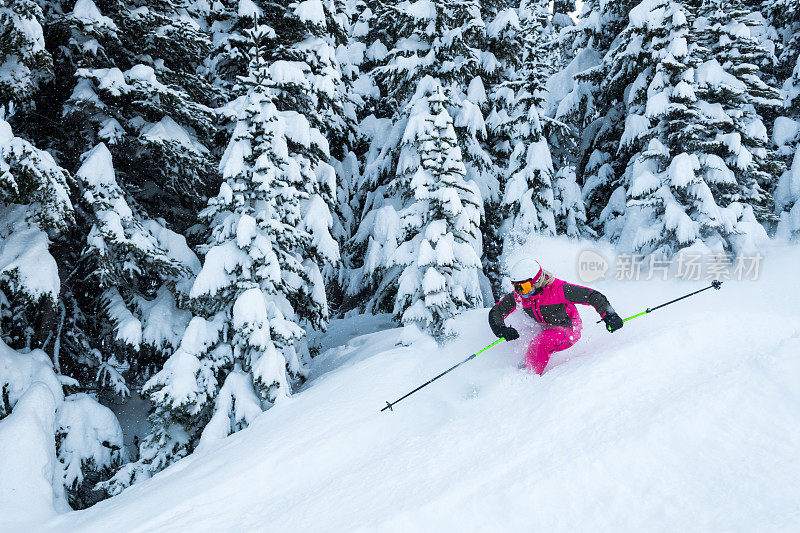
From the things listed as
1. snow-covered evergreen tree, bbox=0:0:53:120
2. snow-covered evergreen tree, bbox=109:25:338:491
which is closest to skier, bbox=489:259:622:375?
snow-covered evergreen tree, bbox=109:25:338:491

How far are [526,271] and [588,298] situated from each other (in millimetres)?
925

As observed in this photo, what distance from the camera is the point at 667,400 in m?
4.43

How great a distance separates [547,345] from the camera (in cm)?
638

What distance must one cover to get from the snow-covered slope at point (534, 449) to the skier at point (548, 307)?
0.27m

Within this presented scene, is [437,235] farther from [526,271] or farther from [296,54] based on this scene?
[296,54]

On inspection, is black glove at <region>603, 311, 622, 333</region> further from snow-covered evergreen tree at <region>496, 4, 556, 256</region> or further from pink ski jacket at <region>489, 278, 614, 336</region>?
snow-covered evergreen tree at <region>496, 4, 556, 256</region>

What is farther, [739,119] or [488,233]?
[488,233]

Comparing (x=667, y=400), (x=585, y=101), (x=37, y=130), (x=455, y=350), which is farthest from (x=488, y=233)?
(x=37, y=130)

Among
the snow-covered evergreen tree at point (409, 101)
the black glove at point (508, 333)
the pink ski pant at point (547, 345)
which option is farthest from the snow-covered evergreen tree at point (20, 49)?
the pink ski pant at point (547, 345)

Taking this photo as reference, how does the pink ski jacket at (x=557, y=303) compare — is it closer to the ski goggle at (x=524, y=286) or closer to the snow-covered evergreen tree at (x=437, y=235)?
the ski goggle at (x=524, y=286)

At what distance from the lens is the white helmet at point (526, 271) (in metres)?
6.36

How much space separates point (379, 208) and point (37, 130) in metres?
7.52

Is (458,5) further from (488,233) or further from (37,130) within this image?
(37,130)

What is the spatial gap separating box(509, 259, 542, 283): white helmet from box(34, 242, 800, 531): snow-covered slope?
1.25 metres
